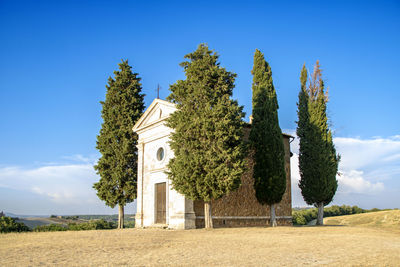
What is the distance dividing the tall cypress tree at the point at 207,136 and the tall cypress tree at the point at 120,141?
6071mm

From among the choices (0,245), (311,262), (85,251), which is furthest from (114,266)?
(0,245)

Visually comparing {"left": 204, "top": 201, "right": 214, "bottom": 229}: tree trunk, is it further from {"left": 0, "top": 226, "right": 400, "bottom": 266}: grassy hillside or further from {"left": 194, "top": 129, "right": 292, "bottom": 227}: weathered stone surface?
{"left": 0, "top": 226, "right": 400, "bottom": 266}: grassy hillside

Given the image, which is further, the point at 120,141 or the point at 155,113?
the point at 120,141

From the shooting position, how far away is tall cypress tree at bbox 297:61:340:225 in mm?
21906

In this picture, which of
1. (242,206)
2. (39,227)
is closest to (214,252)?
(242,206)

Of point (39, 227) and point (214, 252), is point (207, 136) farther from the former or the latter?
point (39, 227)

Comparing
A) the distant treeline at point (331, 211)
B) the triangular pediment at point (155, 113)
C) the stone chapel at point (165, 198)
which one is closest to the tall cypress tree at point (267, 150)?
the stone chapel at point (165, 198)

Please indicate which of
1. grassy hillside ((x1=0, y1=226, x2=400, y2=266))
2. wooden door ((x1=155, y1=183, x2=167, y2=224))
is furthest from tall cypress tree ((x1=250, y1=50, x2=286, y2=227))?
grassy hillside ((x1=0, y1=226, x2=400, y2=266))

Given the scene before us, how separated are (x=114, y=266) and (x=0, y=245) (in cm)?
647

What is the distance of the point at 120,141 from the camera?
2384 centimetres

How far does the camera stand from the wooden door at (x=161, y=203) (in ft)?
65.5

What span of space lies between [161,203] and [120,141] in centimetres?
592

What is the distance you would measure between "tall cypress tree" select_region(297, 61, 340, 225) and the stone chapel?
7.57ft

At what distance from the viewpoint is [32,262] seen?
8430 mm
